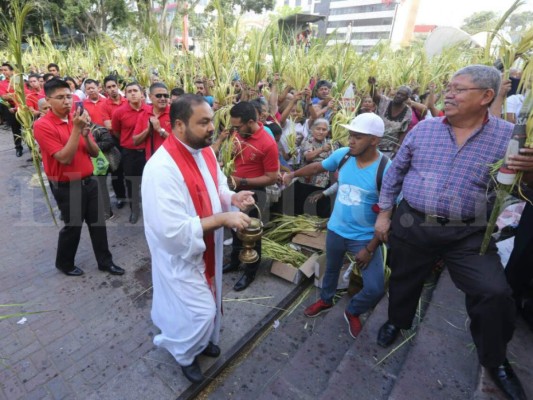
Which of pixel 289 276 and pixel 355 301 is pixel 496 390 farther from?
pixel 289 276

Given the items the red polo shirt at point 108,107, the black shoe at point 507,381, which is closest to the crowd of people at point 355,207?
the black shoe at point 507,381

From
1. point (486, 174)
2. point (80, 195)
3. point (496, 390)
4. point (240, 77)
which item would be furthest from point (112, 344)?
point (240, 77)

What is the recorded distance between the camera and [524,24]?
7.31ft

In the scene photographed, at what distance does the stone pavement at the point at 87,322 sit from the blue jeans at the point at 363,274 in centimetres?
67

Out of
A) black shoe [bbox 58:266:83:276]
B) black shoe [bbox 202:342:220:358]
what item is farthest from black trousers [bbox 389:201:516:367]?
black shoe [bbox 58:266:83:276]

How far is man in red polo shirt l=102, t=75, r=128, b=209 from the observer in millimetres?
5449

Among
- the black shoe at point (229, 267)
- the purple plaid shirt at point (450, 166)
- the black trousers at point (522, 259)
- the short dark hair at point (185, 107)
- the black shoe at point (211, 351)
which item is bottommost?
the black shoe at point (229, 267)

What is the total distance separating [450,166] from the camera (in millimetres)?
2074

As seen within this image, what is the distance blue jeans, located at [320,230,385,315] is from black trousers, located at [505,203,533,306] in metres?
1.12

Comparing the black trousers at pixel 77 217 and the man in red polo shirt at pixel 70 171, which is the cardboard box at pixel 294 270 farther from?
the black trousers at pixel 77 217

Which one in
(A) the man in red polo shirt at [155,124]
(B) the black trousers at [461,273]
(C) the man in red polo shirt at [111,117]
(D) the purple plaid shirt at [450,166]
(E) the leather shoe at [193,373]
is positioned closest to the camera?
(B) the black trousers at [461,273]

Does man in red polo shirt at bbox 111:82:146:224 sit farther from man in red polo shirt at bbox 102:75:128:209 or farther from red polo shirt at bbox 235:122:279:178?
red polo shirt at bbox 235:122:279:178

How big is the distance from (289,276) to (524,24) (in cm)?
301

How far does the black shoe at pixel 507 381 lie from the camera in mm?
1935
